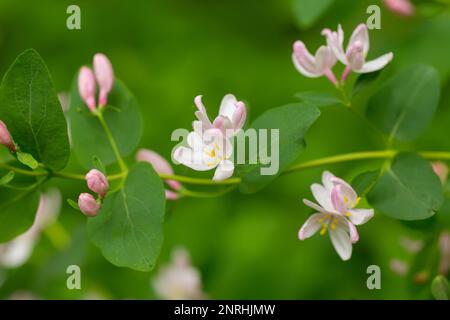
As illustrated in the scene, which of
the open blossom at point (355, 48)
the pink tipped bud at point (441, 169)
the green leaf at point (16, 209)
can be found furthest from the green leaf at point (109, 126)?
the pink tipped bud at point (441, 169)

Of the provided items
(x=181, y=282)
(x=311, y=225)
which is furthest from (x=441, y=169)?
(x=181, y=282)

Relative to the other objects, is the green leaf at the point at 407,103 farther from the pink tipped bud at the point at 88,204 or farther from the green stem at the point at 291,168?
the pink tipped bud at the point at 88,204

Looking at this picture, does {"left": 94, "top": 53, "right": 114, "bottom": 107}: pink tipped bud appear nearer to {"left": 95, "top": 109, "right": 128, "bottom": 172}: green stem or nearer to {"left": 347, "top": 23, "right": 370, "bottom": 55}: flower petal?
{"left": 95, "top": 109, "right": 128, "bottom": 172}: green stem

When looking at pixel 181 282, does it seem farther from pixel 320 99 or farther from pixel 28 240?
pixel 320 99

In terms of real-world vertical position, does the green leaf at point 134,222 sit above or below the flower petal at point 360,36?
below
